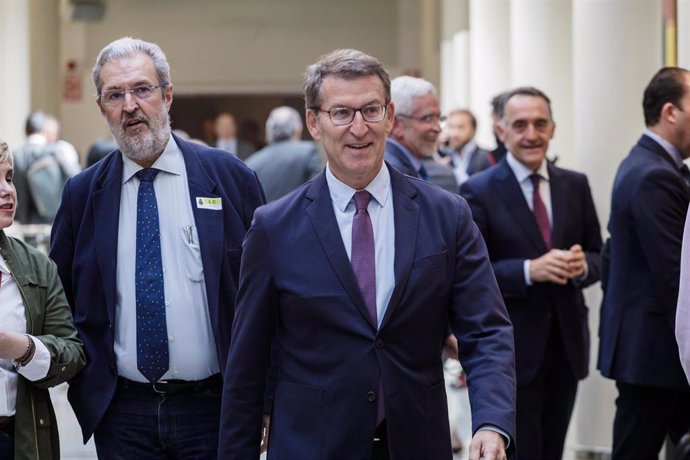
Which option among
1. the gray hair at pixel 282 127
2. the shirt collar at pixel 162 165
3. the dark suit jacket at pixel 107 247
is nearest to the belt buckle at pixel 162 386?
the dark suit jacket at pixel 107 247

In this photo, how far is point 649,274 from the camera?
5566 millimetres

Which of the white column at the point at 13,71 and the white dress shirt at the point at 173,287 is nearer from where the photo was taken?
the white dress shirt at the point at 173,287

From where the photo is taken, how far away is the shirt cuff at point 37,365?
413cm

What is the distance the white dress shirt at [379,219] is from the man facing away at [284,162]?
648 centimetres

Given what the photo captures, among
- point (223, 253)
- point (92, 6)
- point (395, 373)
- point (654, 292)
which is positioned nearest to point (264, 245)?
point (395, 373)

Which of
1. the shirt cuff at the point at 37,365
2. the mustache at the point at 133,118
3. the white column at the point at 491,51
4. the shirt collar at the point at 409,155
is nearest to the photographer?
the shirt cuff at the point at 37,365

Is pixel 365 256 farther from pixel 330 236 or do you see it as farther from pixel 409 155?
pixel 409 155

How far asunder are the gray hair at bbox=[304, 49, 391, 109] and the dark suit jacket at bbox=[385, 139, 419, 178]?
255cm

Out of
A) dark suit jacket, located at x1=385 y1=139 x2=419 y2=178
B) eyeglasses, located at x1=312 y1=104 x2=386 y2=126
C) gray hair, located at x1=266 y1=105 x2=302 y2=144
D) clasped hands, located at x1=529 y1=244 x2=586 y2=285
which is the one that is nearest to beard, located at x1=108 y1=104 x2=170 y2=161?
eyeglasses, located at x1=312 y1=104 x2=386 y2=126

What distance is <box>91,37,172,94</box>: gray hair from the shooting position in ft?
14.8

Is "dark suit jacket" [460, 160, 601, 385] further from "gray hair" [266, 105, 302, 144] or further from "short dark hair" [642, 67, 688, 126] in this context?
"gray hair" [266, 105, 302, 144]

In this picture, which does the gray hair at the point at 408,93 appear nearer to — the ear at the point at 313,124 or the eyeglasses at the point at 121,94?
the eyeglasses at the point at 121,94

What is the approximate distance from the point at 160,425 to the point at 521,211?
2321 mm

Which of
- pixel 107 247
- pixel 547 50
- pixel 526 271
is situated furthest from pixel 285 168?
pixel 107 247
